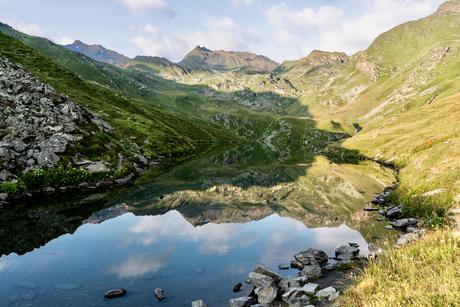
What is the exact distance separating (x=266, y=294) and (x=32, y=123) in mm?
70737

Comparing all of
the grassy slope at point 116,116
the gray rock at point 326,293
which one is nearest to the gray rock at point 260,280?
the gray rock at point 326,293

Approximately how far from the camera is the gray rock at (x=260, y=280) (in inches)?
1207

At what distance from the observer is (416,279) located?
18.3 metres

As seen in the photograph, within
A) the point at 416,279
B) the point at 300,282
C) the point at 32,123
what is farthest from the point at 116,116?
the point at 416,279

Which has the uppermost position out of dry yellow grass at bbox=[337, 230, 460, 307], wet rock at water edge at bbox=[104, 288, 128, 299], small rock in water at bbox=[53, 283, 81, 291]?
dry yellow grass at bbox=[337, 230, 460, 307]

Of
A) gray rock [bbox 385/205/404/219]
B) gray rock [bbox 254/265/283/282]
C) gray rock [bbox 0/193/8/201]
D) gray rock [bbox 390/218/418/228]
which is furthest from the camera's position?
gray rock [bbox 0/193/8/201]

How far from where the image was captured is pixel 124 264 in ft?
121

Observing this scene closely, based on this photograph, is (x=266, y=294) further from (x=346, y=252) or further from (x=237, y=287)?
(x=346, y=252)

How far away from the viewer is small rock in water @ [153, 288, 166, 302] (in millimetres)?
29094

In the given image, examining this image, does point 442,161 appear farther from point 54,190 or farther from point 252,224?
point 54,190

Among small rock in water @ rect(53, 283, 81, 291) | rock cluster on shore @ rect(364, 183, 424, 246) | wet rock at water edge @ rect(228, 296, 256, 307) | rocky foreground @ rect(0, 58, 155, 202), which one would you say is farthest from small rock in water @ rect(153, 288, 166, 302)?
rocky foreground @ rect(0, 58, 155, 202)

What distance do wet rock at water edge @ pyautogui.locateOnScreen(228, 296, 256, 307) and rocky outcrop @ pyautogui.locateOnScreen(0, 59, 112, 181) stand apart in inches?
2023

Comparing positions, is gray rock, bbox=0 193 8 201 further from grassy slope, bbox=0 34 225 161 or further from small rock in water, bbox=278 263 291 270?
grassy slope, bbox=0 34 225 161

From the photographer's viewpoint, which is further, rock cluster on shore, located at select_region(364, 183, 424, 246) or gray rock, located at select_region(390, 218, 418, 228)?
gray rock, located at select_region(390, 218, 418, 228)
